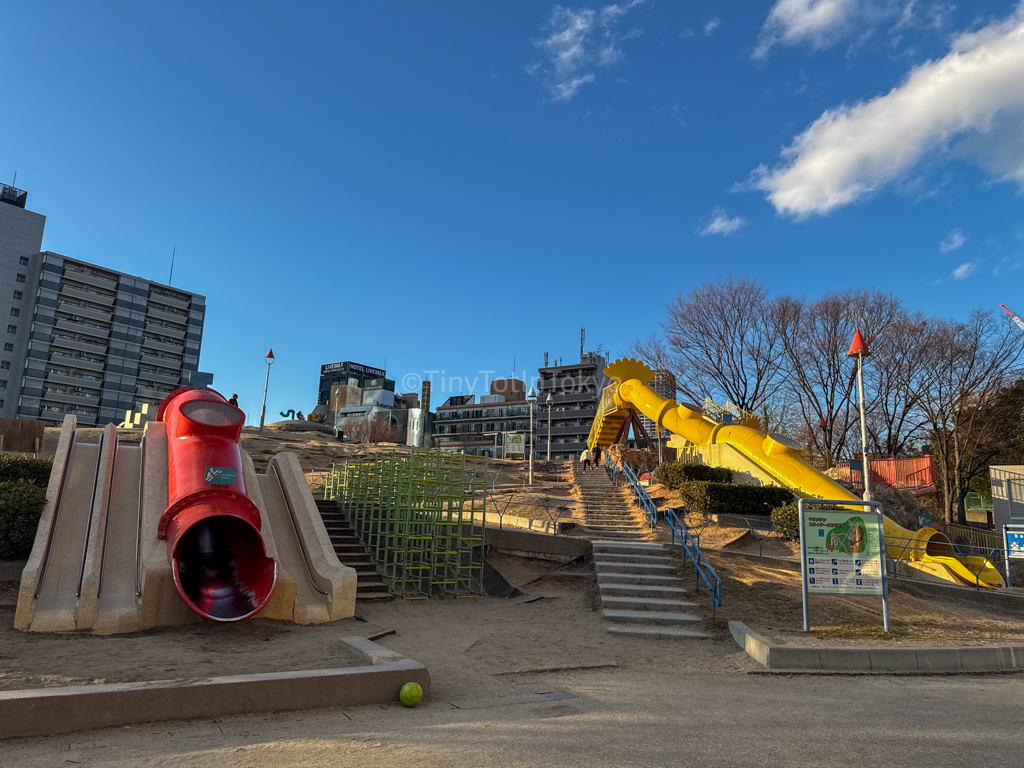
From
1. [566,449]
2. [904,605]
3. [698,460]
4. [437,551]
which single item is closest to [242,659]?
[437,551]

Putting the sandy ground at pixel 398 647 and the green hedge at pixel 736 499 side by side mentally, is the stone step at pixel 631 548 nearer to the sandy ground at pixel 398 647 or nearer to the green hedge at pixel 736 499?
the sandy ground at pixel 398 647

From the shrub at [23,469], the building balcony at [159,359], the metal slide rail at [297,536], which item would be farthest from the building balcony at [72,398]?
the metal slide rail at [297,536]

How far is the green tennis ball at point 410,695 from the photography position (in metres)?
6.23

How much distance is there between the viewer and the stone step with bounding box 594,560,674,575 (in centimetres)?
1281

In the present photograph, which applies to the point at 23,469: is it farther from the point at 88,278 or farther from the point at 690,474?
the point at 88,278

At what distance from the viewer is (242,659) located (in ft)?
25.1

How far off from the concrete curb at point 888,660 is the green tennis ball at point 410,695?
4.81m

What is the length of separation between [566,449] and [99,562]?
78.0 m

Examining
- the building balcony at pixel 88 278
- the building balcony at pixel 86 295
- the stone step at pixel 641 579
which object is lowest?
the stone step at pixel 641 579

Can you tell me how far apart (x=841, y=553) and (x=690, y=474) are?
10886 millimetres

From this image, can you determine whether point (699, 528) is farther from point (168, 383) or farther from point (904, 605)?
point (168, 383)

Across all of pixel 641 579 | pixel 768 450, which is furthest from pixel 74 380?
pixel 641 579

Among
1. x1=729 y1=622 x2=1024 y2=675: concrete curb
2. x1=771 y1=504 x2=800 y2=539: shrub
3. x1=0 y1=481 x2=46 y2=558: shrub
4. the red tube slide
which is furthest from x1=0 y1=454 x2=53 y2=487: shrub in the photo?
x1=771 y1=504 x2=800 y2=539: shrub

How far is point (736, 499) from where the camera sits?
18047mm
